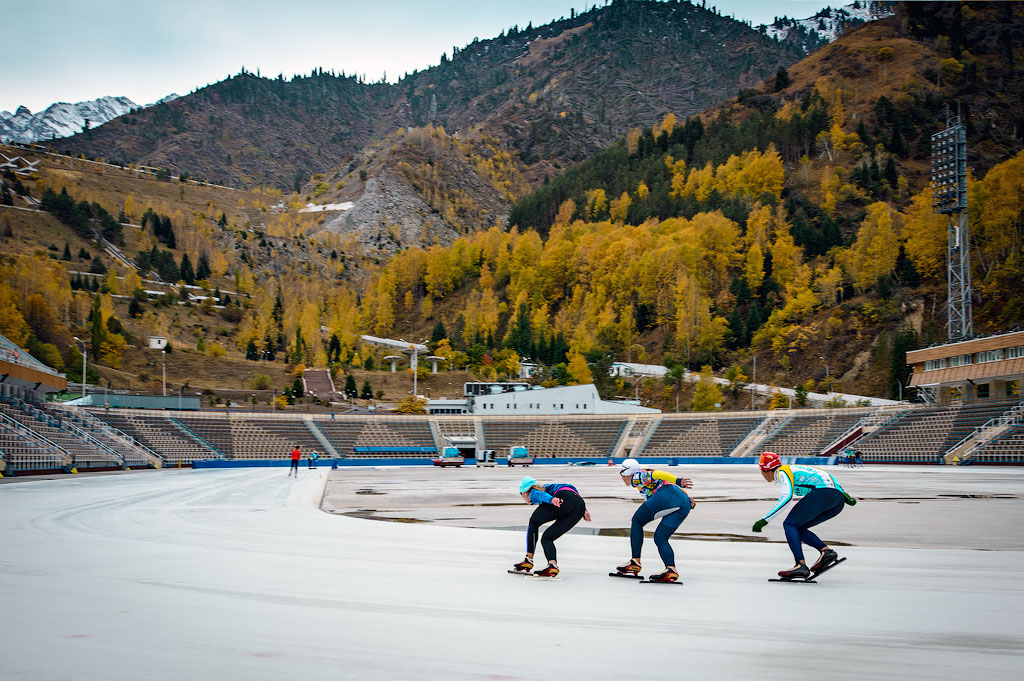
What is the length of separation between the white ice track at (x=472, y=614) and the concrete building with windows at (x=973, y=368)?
1983 inches

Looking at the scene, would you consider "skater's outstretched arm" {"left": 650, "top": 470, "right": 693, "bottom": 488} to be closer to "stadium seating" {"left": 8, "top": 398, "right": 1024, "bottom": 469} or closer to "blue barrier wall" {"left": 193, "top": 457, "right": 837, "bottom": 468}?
"stadium seating" {"left": 8, "top": 398, "right": 1024, "bottom": 469}

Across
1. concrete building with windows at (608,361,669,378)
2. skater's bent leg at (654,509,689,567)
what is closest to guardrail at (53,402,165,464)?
skater's bent leg at (654,509,689,567)

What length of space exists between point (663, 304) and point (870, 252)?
34.3m

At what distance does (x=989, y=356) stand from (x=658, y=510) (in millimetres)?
57352

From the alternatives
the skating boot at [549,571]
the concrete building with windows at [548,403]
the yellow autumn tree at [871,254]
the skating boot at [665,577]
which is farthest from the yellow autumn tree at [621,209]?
the skating boot at [665,577]

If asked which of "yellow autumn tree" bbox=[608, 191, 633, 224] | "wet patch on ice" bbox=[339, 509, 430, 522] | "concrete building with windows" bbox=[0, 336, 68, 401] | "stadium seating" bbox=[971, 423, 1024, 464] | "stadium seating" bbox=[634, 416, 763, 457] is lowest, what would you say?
"stadium seating" bbox=[634, 416, 763, 457]

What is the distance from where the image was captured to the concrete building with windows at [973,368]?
5459 centimetres

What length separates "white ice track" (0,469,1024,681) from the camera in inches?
237

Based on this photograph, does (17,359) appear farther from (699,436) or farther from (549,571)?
(699,436)

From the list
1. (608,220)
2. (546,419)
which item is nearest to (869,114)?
(608,220)

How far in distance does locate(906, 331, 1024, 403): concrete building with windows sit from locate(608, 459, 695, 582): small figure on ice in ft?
176

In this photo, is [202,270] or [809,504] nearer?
[809,504]

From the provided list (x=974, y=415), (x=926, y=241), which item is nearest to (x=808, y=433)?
(x=974, y=415)

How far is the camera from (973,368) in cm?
5862
